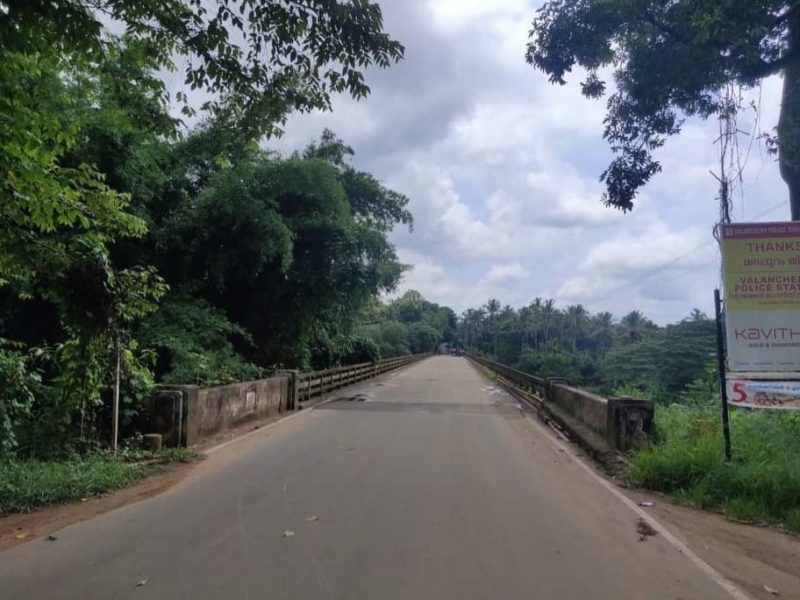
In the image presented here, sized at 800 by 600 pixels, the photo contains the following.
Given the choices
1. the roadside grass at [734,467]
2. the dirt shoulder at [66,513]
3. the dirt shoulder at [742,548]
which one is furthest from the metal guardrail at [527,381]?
the dirt shoulder at [66,513]

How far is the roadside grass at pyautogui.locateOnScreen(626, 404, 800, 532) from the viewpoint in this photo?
7.12 m

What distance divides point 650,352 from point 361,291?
86.3 feet

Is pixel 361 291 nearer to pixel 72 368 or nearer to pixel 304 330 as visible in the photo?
pixel 304 330

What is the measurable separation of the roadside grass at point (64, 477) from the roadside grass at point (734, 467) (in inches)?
261

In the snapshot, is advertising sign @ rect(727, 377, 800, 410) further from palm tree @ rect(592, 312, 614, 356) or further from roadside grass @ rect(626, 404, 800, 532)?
palm tree @ rect(592, 312, 614, 356)

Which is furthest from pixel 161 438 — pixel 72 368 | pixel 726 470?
pixel 726 470

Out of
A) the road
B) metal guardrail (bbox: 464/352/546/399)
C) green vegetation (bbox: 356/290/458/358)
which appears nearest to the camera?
the road

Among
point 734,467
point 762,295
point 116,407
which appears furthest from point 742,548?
point 116,407

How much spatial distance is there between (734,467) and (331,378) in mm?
18702

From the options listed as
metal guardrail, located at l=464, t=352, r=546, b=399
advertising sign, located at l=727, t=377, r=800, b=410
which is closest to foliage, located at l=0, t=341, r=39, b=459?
advertising sign, located at l=727, t=377, r=800, b=410

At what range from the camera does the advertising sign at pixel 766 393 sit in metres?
8.08

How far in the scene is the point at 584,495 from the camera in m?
8.12

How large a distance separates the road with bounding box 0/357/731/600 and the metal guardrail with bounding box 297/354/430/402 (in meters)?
10.1

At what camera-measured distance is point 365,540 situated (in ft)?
19.3
